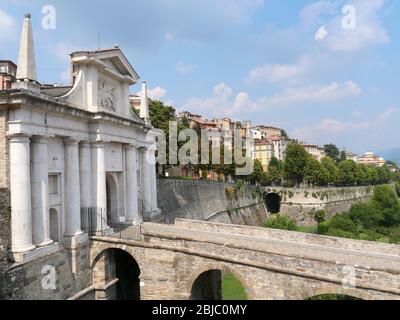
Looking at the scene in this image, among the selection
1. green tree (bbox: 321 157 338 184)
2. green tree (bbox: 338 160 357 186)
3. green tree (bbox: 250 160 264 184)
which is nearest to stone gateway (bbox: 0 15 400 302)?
green tree (bbox: 250 160 264 184)

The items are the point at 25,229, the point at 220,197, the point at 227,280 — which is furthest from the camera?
the point at 220,197

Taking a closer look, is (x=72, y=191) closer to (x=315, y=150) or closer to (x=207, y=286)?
(x=207, y=286)

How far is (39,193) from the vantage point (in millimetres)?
13211

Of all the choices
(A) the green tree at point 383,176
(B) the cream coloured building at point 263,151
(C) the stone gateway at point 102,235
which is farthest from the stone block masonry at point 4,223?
(A) the green tree at point 383,176

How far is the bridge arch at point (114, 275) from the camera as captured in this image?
16.3 meters

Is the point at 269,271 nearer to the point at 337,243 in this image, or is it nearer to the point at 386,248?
the point at 337,243

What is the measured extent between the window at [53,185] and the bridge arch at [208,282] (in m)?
6.54

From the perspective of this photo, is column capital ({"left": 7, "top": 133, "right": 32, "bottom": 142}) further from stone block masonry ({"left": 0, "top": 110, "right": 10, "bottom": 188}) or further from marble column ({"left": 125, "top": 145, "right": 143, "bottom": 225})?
marble column ({"left": 125, "top": 145, "right": 143, "bottom": 225})

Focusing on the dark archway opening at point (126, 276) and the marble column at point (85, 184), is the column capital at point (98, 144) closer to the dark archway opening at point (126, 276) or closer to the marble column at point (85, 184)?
the marble column at point (85, 184)

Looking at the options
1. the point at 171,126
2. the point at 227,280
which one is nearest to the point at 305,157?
the point at 171,126

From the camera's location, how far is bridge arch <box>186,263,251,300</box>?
44.2ft

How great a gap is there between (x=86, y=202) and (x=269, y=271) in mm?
8875

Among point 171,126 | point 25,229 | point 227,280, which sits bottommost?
point 227,280
